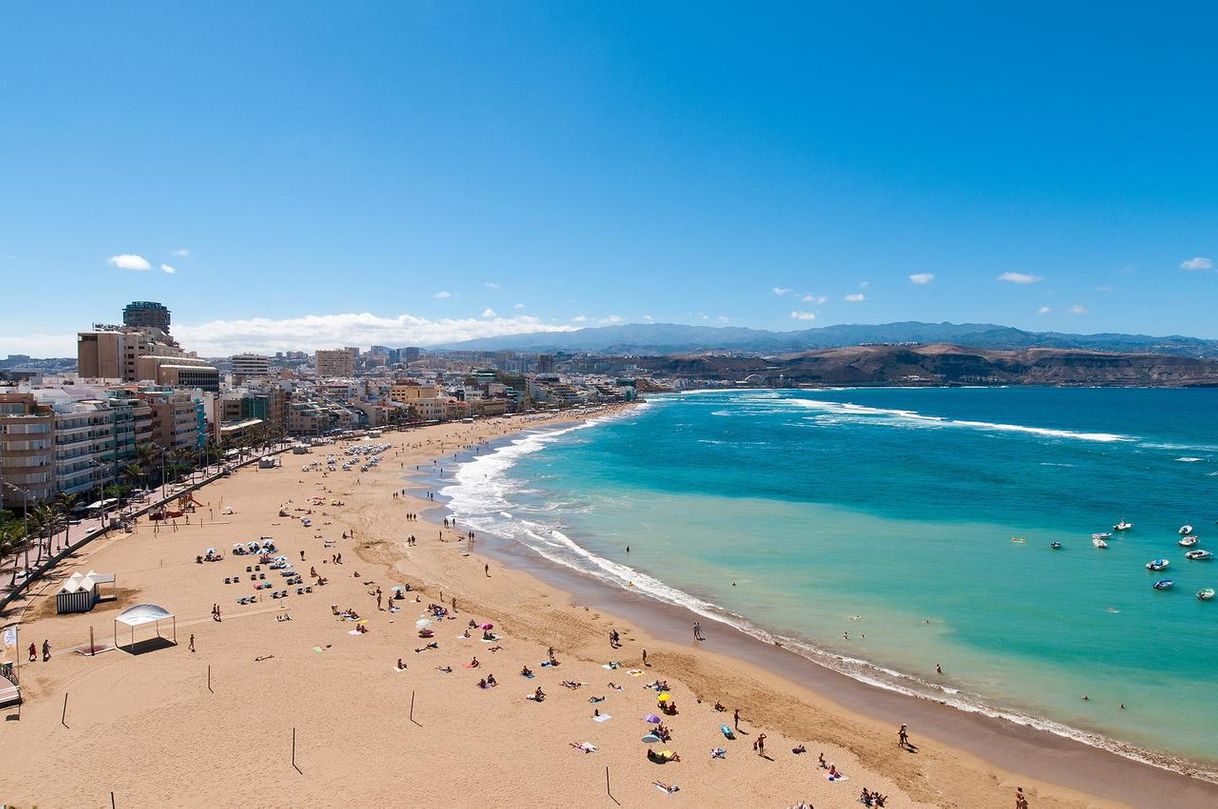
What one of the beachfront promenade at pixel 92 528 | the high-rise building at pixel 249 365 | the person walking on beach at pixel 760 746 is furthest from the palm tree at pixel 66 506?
the high-rise building at pixel 249 365

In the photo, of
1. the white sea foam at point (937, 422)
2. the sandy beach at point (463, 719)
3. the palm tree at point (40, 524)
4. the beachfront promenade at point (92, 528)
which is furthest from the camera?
the white sea foam at point (937, 422)

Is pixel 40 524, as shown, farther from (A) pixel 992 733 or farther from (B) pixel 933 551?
(B) pixel 933 551

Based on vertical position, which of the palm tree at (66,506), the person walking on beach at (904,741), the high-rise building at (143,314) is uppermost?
the high-rise building at (143,314)

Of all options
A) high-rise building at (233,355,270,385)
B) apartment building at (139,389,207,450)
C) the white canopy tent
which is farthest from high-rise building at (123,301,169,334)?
the white canopy tent

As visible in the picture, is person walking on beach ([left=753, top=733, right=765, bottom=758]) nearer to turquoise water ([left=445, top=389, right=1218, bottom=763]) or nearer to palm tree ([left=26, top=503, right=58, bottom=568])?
turquoise water ([left=445, top=389, right=1218, bottom=763])

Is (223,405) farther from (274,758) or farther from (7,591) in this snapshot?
(274,758)

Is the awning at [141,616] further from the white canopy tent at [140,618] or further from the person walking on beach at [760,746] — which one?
the person walking on beach at [760,746]

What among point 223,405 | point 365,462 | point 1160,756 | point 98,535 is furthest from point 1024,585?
point 223,405
